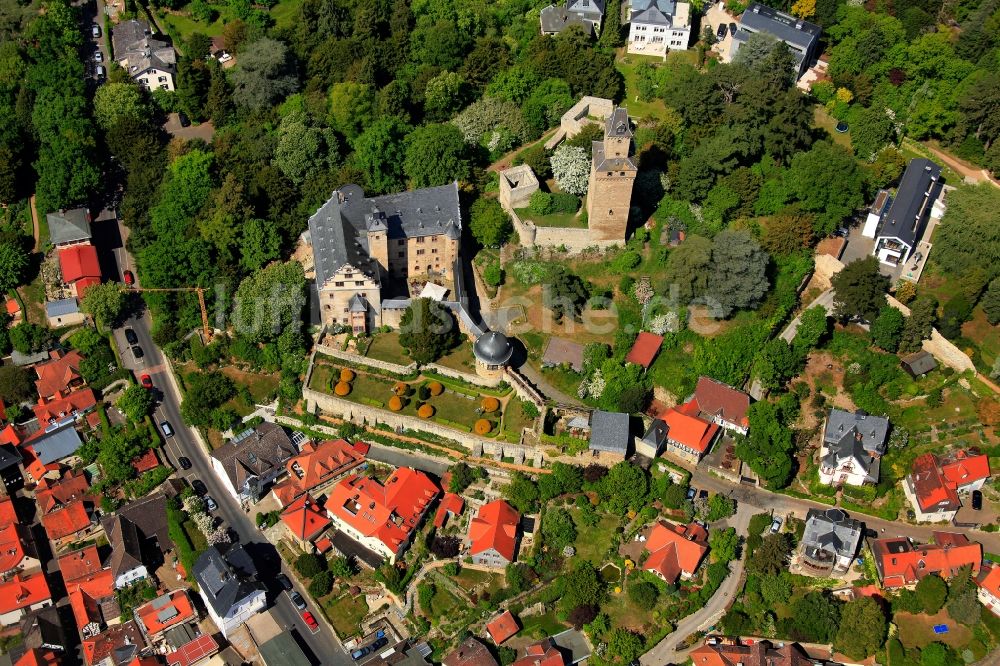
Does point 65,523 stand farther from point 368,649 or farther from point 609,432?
point 609,432

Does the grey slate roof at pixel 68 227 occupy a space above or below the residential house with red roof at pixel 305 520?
above

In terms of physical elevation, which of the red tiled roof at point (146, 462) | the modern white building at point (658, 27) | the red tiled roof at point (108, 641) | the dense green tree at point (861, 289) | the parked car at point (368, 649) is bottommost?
the red tiled roof at point (108, 641)

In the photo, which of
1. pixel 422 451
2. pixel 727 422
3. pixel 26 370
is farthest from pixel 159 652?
pixel 727 422

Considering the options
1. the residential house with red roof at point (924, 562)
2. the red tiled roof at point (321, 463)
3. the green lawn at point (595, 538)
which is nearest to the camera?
the residential house with red roof at point (924, 562)

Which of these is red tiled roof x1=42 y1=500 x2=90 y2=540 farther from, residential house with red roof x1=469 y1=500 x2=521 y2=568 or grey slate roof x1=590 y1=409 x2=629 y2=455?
grey slate roof x1=590 y1=409 x2=629 y2=455

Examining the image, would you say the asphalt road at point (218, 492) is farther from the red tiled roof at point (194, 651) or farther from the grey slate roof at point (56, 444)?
the grey slate roof at point (56, 444)

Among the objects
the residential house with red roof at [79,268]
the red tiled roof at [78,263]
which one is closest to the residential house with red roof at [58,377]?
the residential house with red roof at [79,268]

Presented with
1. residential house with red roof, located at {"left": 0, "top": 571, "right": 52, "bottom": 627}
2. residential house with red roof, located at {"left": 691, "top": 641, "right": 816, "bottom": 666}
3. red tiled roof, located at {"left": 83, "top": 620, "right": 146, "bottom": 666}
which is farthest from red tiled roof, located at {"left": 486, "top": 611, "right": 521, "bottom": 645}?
residential house with red roof, located at {"left": 0, "top": 571, "right": 52, "bottom": 627}

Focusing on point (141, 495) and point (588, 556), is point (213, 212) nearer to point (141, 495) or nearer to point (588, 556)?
point (141, 495)
